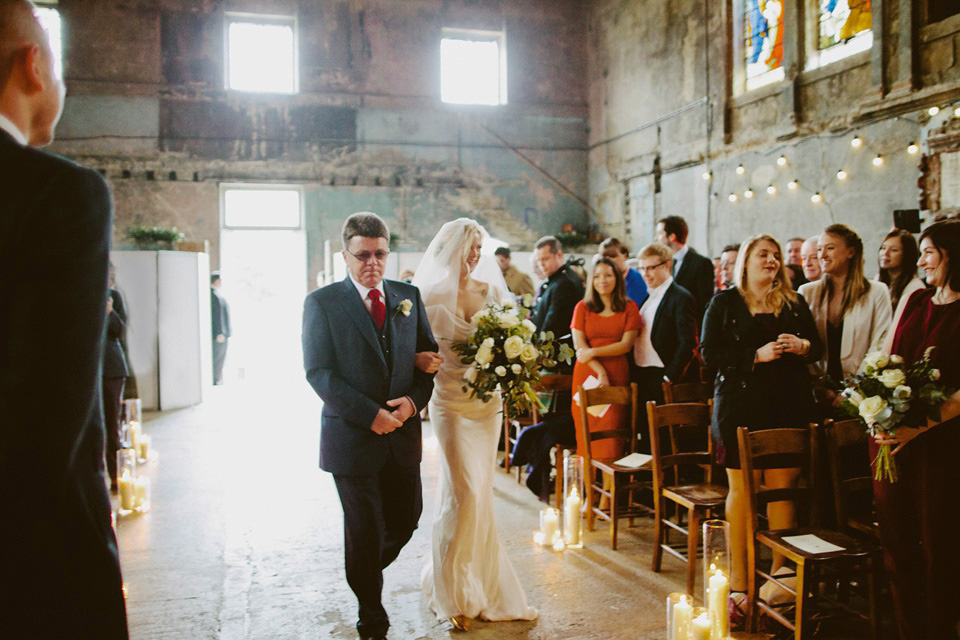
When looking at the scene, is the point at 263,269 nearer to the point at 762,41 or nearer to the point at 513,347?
the point at 762,41

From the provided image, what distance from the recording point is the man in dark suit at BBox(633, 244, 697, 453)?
5340 mm

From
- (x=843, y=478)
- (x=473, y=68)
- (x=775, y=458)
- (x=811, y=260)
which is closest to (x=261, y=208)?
(x=473, y=68)

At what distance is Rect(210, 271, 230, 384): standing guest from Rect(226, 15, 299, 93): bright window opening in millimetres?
4842

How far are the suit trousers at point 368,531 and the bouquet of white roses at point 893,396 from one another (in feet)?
6.45

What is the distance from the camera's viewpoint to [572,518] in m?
4.63

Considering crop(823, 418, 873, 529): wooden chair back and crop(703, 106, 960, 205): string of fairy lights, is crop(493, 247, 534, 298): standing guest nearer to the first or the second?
crop(703, 106, 960, 205): string of fairy lights

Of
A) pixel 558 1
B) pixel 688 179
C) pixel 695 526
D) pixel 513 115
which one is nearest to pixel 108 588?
pixel 695 526

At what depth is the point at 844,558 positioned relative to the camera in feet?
10.3

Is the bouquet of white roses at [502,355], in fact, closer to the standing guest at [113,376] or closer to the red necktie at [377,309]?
the red necktie at [377,309]

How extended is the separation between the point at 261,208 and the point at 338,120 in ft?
7.84

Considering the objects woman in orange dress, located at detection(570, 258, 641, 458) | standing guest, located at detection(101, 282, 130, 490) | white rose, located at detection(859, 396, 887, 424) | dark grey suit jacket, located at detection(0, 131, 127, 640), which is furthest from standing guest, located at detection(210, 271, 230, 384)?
dark grey suit jacket, located at detection(0, 131, 127, 640)

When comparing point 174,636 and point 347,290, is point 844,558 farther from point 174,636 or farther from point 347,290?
point 174,636

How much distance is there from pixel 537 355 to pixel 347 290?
3.20 feet

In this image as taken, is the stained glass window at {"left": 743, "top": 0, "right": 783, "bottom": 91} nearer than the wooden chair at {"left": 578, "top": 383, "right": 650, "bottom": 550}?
No
